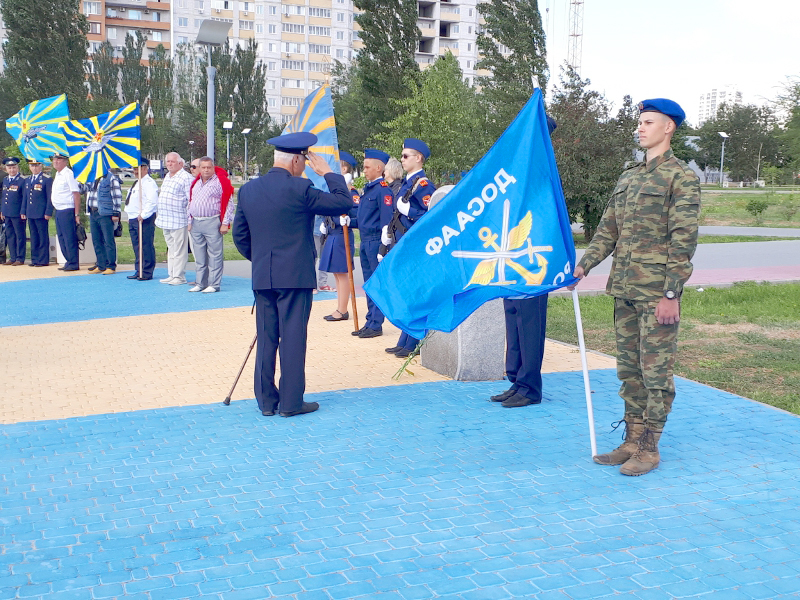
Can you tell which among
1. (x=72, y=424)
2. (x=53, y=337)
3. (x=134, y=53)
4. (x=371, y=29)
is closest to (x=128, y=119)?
(x=53, y=337)

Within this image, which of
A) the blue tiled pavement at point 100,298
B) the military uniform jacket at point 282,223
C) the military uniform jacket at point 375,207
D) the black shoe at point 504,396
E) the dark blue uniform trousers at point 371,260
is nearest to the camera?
the military uniform jacket at point 282,223

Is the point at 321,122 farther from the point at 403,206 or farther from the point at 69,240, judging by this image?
the point at 69,240

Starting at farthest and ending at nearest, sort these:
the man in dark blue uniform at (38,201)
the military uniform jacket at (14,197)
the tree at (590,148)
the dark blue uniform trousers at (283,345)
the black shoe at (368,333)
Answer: the tree at (590,148), the military uniform jacket at (14,197), the man in dark blue uniform at (38,201), the black shoe at (368,333), the dark blue uniform trousers at (283,345)

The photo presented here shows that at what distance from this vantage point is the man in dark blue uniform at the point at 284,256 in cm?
656

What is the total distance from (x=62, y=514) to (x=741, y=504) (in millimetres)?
3770

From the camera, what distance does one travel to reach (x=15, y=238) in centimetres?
1736

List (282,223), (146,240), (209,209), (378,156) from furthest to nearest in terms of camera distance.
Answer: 1. (146,240)
2. (209,209)
3. (378,156)
4. (282,223)

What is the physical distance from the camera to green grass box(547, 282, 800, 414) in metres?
7.83

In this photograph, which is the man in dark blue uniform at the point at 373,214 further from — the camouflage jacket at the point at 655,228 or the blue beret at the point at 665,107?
the blue beret at the point at 665,107

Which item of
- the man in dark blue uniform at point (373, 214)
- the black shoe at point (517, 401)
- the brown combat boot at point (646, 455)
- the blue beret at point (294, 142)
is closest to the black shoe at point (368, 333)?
the man in dark blue uniform at point (373, 214)

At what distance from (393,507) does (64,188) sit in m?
13.1

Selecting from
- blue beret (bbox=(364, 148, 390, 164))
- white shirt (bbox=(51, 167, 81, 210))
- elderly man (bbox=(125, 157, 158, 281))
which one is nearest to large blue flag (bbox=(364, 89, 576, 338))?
blue beret (bbox=(364, 148, 390, 164))

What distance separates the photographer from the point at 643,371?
17.0ft

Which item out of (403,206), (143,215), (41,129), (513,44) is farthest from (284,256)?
(513,44)
